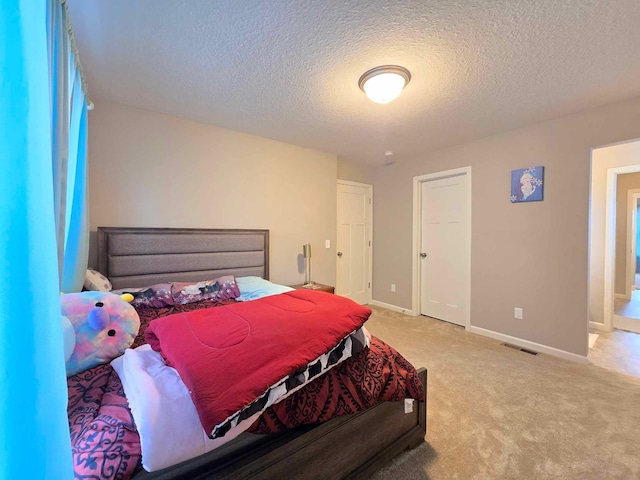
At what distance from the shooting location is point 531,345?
2.85m

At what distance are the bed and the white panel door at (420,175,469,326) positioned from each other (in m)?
2.35

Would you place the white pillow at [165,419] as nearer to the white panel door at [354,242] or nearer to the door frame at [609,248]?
the white panel door at [354,242]

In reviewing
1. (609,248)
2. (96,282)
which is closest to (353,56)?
(96,282)

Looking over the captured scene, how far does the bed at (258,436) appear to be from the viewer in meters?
0.91

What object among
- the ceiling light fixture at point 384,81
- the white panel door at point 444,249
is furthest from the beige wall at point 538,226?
the ceiling light fixture at point 384,81

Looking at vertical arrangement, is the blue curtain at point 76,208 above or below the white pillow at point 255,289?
above

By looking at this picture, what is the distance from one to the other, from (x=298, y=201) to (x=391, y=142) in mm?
1420

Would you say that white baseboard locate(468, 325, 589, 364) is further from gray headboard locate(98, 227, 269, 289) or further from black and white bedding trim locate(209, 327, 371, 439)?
gray headboard locate(98, 227, 269, 289)

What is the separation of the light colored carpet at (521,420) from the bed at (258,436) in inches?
4.7

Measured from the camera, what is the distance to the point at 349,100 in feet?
7.66

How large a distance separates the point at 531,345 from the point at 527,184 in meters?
1.73

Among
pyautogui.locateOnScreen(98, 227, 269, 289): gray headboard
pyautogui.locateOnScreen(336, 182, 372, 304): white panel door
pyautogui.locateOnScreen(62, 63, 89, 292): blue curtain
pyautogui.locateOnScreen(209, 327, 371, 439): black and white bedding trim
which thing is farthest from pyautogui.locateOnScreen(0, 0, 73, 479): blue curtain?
pyautogui.locateOnScreen(336, 182, 372, 304): white panel door

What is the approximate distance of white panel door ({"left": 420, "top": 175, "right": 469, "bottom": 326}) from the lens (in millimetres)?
3504

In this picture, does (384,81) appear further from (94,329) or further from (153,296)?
(153,296)
